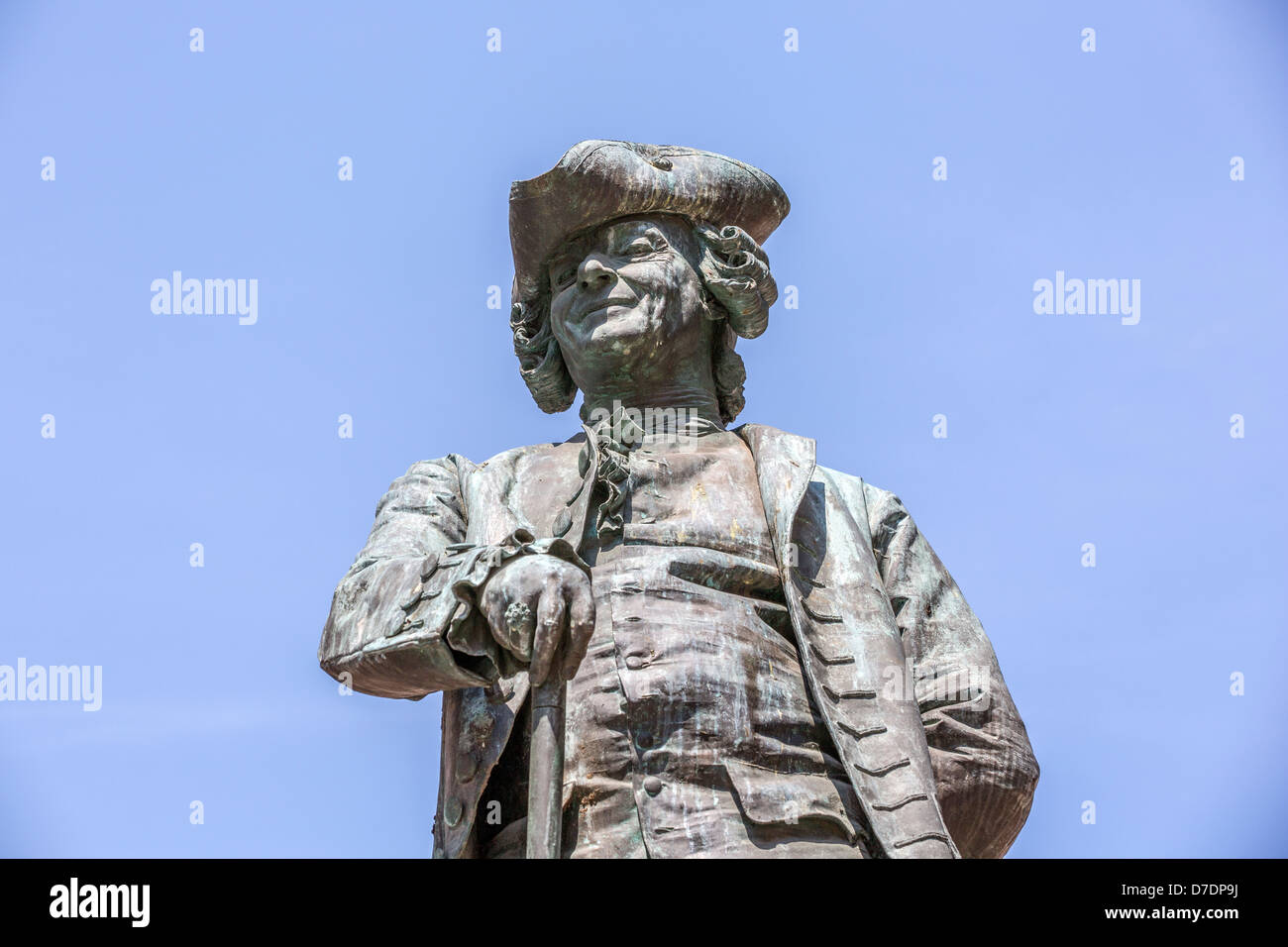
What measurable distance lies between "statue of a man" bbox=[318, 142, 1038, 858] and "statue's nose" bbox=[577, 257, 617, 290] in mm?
13

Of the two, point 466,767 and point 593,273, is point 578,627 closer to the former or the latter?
point 466,767

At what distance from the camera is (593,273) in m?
12.6

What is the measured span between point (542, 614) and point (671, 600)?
1.44m

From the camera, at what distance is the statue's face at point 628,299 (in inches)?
496

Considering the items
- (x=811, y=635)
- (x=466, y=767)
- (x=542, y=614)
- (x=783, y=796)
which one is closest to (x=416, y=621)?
(x=542, y=614)

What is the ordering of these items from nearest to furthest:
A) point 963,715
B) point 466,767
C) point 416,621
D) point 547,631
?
point 547,631
point 416,621
point 466,767
point 963,715

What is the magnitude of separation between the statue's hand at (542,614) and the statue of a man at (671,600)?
0.04 feet

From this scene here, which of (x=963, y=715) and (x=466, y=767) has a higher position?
(x=963, y=715)

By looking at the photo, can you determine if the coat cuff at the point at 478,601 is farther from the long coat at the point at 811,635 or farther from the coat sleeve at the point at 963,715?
the coat sleeve at the point at 963,715

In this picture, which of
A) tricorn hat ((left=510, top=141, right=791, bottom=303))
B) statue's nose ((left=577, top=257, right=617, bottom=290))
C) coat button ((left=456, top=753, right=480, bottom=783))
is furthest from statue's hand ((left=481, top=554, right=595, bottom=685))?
tricorn hat ((left=510, top=141, right=791, bottom=303))

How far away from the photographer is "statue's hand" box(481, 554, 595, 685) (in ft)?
33.6

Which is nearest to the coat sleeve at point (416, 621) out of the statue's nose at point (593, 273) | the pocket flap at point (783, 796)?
the pocket flap at point (783, 796)

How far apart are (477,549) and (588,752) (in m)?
1.15

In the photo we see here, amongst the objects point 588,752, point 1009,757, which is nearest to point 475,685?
point 588,752
